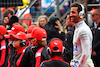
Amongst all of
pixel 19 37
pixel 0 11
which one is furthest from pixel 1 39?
pixel 0 11

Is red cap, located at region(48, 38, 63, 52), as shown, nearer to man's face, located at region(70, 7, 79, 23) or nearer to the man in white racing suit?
the man in white racing suit

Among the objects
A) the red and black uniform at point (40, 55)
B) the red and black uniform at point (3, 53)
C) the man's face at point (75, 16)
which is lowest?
the red and black uniform at point (3, 53)

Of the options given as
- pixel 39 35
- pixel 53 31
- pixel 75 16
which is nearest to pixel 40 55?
pixel 39 35

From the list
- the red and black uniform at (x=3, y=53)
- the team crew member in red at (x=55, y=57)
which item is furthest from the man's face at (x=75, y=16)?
the red and black uniform at (x=3, y=53)

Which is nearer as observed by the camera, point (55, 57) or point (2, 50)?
point (55, 57)

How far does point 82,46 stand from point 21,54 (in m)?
1.50

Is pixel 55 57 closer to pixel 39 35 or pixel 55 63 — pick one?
pixel 55 63

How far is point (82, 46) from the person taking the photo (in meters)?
5.50

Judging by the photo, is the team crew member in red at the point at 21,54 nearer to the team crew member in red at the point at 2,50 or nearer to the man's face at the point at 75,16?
the team crew member in red at the point at 2,50

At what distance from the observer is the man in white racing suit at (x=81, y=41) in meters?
5.47

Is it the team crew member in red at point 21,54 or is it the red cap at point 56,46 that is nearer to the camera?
the red cap at point 56,46

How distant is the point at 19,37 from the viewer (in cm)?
647

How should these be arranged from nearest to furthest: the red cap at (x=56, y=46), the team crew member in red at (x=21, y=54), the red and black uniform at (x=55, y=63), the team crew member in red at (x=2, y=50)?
the red and black uniform at (x=55, y=63) < the red cap at (x=56, y=46) < the team crew member in red at (x=21, y=54) < the team crew member in red at (x=2, y=50)

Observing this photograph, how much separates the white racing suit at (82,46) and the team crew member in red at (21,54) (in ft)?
3.35
